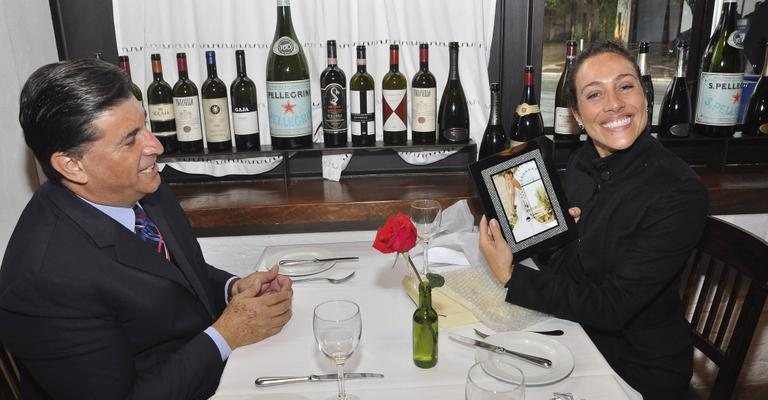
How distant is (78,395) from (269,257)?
23.2 inches

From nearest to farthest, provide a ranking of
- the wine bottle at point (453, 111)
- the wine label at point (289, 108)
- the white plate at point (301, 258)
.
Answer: the white plate at point (301, 258) < the wine label at point (289, 108) < the wine bottle at point (453, 111)

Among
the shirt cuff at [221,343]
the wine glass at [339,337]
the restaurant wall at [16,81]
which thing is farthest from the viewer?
the restaurant wall at [16,81]

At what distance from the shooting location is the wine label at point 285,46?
1.78m

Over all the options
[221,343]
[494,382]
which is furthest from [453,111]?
[494,382]

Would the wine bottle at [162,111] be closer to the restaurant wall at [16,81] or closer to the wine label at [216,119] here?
the wine label at [216,119]

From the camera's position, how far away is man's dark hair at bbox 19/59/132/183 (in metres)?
0.96

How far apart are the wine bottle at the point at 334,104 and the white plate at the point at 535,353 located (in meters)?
0.96

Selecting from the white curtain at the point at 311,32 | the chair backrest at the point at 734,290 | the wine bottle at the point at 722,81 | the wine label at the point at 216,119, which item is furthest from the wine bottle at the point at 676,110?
the wine label at the point at 216,119

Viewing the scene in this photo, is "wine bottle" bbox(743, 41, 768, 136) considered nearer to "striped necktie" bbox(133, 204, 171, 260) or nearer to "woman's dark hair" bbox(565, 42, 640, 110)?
"woman's dark hair" bbox(565, 42, 640, 110)

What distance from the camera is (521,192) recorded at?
1268mm

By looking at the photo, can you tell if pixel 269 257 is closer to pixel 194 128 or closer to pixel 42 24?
pixel 194 128

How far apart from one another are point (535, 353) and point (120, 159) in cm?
81

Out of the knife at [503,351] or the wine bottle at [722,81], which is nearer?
the knife at [503,351]

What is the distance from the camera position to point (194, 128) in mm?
1796
